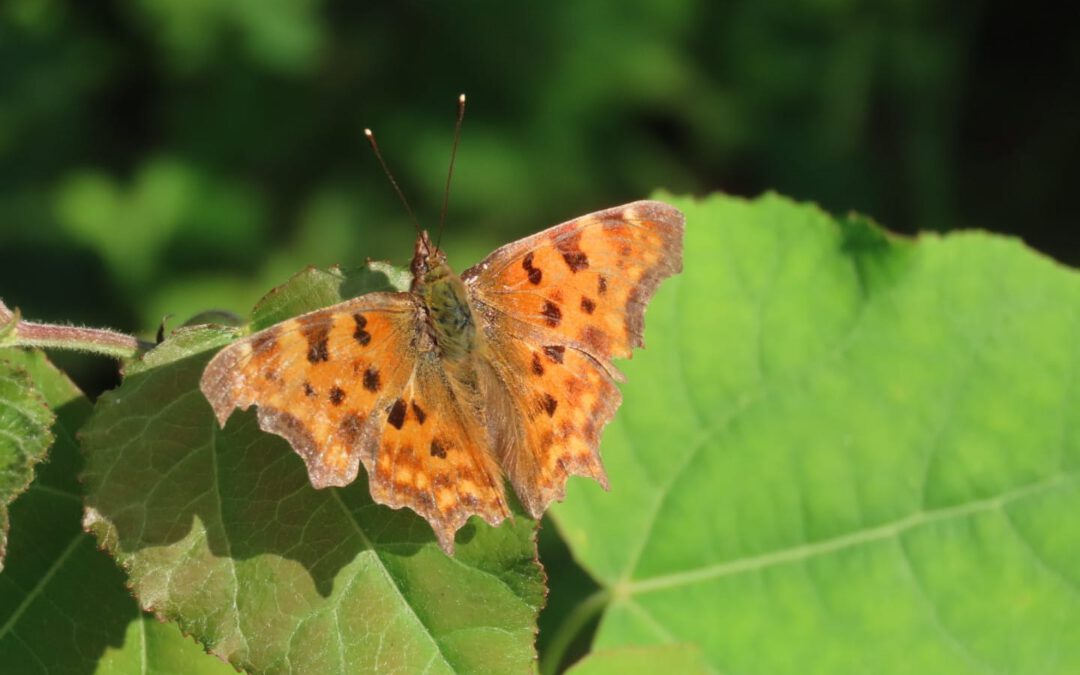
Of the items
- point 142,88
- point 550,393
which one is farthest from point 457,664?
point 142,88

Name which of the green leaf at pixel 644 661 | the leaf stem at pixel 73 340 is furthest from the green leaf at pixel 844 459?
the leaf stem at pixel 73 340

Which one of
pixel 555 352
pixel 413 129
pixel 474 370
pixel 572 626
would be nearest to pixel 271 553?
pixel 474 370

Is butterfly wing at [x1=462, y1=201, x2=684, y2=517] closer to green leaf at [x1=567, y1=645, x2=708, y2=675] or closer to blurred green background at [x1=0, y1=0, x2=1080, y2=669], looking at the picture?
green leaf at [x1=567, y1=645, x2=708, y2=675]

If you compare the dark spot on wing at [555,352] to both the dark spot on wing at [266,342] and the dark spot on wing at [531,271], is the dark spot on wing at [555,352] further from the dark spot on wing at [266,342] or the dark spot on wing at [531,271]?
the dark spot on wing at [266,342]

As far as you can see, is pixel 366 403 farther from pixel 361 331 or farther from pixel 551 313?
pixel 551 313

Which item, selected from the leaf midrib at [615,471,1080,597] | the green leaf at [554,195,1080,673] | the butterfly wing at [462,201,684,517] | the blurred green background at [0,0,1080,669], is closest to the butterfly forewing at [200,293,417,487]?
the butterfly wing at [462,201,684,517]
